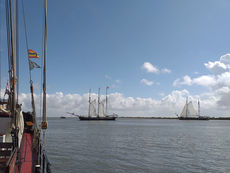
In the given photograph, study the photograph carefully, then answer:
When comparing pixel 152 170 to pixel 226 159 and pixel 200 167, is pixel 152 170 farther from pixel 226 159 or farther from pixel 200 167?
pixel 226 159

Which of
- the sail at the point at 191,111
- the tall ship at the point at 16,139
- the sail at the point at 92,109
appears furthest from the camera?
the sail at the point at 191,111

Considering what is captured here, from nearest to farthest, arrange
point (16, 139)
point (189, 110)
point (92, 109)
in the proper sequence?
point (16, 139) < point (92, 109) < point (189, 110)

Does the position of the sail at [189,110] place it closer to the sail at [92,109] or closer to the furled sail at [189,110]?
the furled sail at [189,110]

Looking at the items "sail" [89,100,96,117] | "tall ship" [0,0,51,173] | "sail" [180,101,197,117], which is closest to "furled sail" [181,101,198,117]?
"sail" [180,101,197,117]

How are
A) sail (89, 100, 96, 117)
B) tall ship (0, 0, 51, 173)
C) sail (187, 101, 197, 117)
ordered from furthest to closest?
1. sail (187, 101, 197, 117)
2. sail (89, 100, 96, 117)
3. tall ship (0, 0, 51, 173)

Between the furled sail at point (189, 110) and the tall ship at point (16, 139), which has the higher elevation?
the tall ship at point (16, 139)

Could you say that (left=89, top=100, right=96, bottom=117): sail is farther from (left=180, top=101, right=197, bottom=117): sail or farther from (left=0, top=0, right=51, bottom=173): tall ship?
(left=0, top=0, right=51, bottom=173): tall ship

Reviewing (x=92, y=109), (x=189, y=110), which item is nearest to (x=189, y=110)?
(x=189, y=110)

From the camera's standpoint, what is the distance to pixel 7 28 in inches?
431

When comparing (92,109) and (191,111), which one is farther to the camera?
(191,111)

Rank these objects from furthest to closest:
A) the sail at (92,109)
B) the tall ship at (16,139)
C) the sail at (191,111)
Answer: the sail at (191,111), the sail at (92,109), the tall ship at (16,139)

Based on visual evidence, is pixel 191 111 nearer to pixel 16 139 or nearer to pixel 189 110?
pixel 189 110

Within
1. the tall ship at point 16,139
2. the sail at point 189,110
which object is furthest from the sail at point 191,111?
the tall ship at point 16,139

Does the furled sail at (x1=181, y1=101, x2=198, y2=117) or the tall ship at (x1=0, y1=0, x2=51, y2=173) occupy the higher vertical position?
the tall ship at (x1=0, y1=0, x2=51, y2=173)
